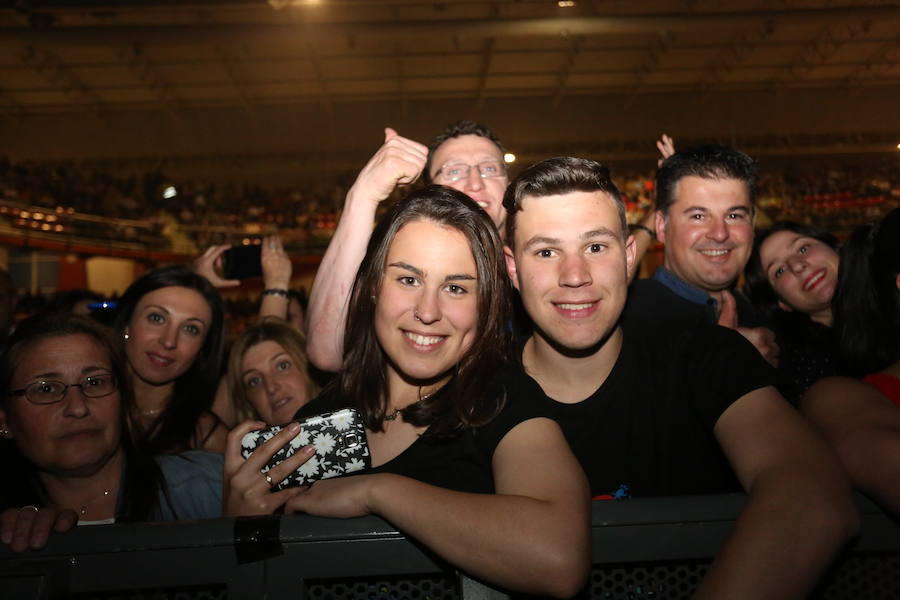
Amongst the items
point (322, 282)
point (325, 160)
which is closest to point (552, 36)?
point (325, 160)

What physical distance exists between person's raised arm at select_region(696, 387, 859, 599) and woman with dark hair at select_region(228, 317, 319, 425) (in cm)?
203

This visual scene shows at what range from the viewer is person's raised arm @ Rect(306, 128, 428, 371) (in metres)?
1.91

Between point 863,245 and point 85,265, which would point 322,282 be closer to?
point 863,245

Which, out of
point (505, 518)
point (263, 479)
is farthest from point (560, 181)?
point (263, 479)

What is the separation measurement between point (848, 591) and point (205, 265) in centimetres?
277

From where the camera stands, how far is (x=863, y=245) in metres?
1.97

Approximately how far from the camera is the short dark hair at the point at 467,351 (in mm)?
1455

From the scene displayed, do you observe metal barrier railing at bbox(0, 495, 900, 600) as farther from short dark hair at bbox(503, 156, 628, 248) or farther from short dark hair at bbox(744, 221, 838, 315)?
short dark hair at bbox(744, 221, 838, 315)

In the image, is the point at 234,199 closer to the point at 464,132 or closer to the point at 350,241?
the point at 464,132

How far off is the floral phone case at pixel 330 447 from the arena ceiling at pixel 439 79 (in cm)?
868

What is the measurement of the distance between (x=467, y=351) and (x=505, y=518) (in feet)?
1.71

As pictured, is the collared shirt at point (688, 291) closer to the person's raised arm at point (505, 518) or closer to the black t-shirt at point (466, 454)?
the black t-shirt at point (466, 454)

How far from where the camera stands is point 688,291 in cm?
223

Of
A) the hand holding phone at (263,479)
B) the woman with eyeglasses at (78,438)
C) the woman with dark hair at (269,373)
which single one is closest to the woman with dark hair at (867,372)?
the hand holding phone at (263,479)
